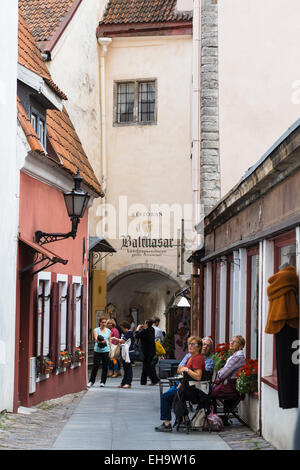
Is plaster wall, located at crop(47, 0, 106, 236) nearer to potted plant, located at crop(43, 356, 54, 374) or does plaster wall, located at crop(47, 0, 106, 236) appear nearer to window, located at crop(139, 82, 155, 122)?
window, located at crop(139, 82, 155, 122)

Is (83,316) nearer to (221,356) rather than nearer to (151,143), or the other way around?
(221,356)

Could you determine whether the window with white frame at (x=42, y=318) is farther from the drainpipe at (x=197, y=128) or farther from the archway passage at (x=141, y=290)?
the archway passage at (x=141, y=290)

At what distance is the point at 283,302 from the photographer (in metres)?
8.23

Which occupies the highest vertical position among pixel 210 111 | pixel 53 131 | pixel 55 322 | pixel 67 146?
pixel 210 111

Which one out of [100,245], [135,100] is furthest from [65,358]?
[135,100]

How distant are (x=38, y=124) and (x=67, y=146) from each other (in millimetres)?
2899

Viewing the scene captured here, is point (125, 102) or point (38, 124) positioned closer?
point (38, 124)

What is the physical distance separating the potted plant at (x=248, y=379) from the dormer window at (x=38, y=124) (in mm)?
5711

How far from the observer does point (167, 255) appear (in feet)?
93.9

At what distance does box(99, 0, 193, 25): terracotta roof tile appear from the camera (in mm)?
28578

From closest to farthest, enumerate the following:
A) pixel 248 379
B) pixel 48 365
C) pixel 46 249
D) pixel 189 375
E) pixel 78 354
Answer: pixel 189 375, pixel 248 379, pixel 46 249, pixel 48 365, pixel 78 354

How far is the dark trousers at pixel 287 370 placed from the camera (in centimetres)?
827

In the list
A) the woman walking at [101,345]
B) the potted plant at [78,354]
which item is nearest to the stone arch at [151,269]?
the woman walking at [101,345]
